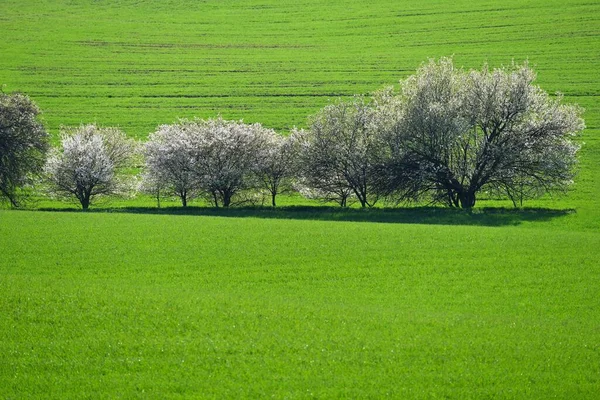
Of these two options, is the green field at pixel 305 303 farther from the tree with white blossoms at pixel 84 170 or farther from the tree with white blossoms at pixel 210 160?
the tree with white blossoms at pixel 210 160

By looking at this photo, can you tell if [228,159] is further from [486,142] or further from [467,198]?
[486,142]

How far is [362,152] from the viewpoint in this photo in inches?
2015

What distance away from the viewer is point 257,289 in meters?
26.0

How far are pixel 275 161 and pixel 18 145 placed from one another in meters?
18.4

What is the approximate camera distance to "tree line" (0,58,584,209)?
46.8m

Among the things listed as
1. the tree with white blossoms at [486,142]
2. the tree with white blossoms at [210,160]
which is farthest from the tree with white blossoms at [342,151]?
the tree with white blossoms at [210,160]

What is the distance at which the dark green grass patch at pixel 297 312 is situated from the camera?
16359 millimetres

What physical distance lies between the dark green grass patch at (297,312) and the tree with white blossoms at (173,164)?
21430mm

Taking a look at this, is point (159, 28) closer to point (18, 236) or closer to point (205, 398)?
point (18, 236)

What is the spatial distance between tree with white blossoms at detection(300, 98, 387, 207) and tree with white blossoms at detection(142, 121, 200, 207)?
888 centimetres

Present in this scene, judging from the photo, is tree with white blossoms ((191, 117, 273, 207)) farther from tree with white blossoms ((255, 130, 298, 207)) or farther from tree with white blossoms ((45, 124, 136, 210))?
tree with white blossoms ((45, 124, 136, 210))

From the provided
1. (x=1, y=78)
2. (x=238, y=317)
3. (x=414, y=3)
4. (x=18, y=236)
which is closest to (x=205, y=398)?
(x=238, y=317)

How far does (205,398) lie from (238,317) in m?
5.15

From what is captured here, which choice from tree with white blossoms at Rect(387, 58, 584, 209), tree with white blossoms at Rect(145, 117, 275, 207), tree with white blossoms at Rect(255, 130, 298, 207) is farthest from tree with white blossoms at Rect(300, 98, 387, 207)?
tree with white blossoms at Rect(145, 117, 275, 207)
